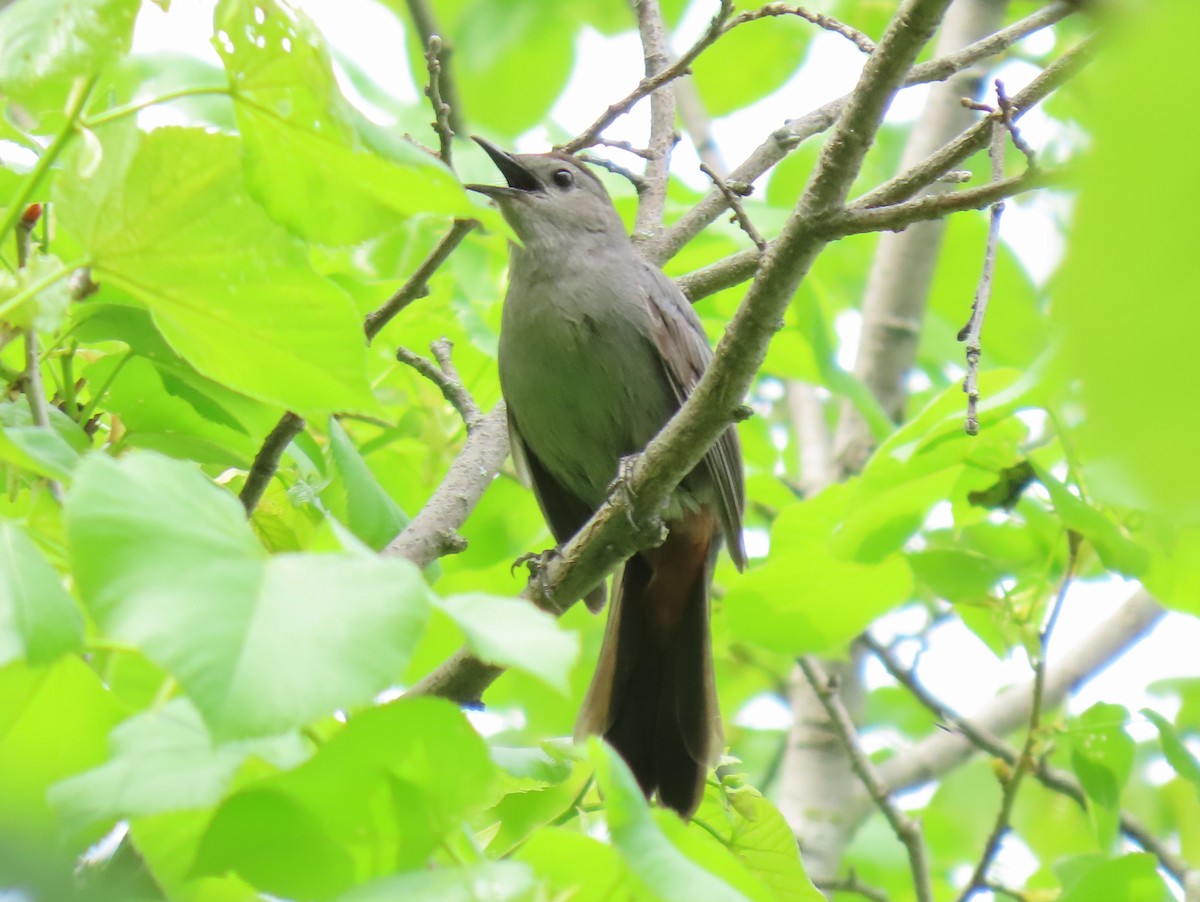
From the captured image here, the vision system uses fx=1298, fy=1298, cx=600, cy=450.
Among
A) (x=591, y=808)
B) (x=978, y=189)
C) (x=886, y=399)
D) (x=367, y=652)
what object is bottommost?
(x=886, y=399)

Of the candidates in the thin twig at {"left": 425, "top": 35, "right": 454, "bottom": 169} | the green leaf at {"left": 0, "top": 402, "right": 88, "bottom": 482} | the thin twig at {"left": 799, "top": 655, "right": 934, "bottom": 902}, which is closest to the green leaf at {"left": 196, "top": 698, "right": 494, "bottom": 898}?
the green leaf at {"left": 0, "top": 402, "right": 88, "bottom": 482}

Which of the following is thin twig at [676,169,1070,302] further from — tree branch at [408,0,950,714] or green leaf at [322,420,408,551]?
green leaf at [322,420,408,551]

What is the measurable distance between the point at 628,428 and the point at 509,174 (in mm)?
1236

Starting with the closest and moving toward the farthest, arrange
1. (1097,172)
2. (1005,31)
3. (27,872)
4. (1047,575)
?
(1097,172) < (27,872) < (1005,31) < (1047,575)

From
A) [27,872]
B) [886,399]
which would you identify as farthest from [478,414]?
[886,399]

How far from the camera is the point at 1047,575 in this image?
3.24 m

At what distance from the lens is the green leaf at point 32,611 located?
1.14 metres

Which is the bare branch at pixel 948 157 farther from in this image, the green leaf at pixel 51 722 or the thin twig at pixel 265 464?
the green leaf at pixel 51 722

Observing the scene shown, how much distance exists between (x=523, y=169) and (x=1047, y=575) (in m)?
2.46

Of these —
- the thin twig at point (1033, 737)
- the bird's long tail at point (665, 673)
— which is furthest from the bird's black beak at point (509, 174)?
the thin twig at point (1033, 737)

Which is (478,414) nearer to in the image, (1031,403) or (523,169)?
(1031,403)

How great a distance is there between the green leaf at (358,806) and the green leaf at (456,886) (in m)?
0.10

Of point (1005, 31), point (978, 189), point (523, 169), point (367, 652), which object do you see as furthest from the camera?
point (523, 169)

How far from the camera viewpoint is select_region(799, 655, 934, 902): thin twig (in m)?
3.77
